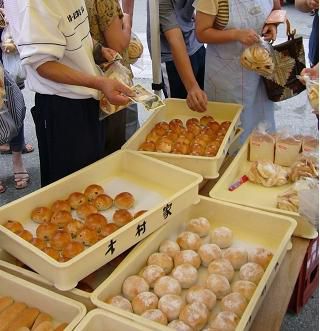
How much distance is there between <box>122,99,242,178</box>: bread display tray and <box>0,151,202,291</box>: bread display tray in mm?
103

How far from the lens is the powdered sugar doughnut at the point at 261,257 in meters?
1.27

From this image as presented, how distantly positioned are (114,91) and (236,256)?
25.5 inches

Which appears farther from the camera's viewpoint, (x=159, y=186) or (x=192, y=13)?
(x=192, y=13)

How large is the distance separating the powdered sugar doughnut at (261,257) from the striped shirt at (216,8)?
102cm

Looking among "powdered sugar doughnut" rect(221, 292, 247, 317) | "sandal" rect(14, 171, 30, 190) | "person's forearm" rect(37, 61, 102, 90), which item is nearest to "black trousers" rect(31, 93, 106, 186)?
"person's forearm" rect(37, 61, 102, 90)

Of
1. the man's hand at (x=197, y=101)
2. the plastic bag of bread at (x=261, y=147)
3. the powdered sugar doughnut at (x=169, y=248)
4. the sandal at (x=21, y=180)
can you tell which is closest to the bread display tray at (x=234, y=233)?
the powdered sugar doughnut at (x=169, y=248)

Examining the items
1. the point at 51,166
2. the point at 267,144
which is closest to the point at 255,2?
the point at 267,144

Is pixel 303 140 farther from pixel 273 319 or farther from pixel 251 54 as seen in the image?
pixel 273 319

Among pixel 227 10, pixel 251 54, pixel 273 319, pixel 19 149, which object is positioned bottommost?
pixel 19 149

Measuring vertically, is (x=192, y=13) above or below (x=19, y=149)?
above

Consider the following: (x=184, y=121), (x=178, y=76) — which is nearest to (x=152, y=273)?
(x=184, y=121)

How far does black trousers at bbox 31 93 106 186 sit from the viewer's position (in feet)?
5.60

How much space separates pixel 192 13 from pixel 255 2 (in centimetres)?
41

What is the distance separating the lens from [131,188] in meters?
1.57
